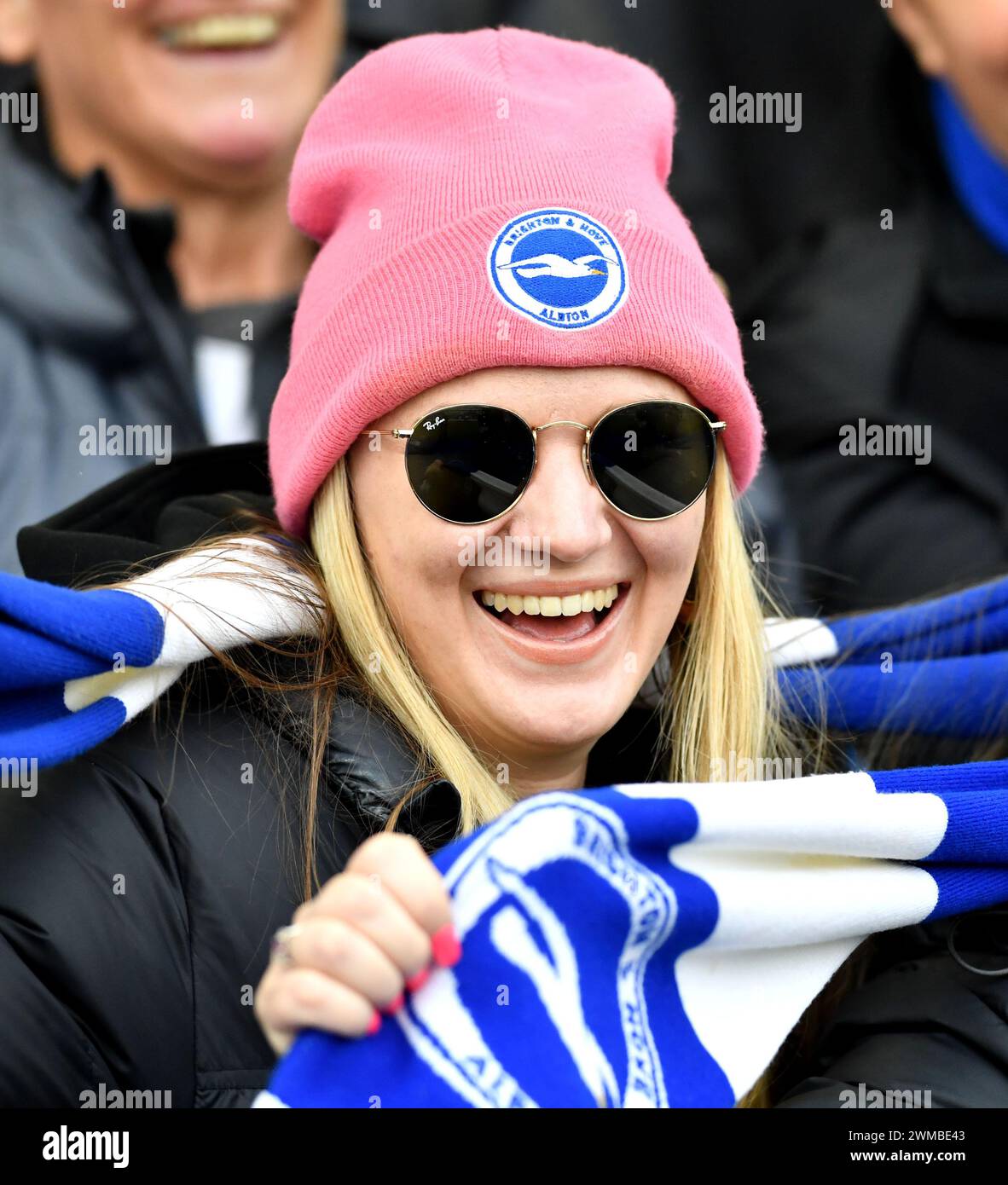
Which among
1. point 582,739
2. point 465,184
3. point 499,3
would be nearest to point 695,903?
point 582,739

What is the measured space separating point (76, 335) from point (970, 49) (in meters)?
1.83

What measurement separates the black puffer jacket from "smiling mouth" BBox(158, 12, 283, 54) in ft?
5.49

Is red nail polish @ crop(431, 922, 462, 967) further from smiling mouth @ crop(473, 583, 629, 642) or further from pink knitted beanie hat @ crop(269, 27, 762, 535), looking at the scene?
pink knitted beanie hat @ crop(269, 27, 762, 535)

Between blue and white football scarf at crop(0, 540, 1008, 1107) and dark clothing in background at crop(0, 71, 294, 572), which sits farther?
dark clothing in background at crop(0, 71, 294, 572)

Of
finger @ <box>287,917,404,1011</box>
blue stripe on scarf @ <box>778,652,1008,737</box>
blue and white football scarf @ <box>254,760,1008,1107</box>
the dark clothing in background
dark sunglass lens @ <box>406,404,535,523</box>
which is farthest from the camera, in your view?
the dark clothing in background

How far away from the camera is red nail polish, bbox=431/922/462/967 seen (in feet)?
3.99

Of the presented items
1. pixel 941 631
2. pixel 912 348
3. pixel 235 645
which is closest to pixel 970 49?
pixel 912 348

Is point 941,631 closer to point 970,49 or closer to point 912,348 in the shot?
point 912,348

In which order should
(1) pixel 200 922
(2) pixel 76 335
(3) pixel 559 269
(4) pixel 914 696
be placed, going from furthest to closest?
1. (2) pixel 76 335
2. (4) pixel 914 696
3. (3) pixel 559 269
4. (1) pixel 200 922

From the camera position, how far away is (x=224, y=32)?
10.2ft

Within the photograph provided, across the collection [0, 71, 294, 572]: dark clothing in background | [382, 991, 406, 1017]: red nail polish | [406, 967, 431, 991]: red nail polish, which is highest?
[0, 71, 294, 572]: dark clothing in background

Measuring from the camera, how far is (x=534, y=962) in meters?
1.32

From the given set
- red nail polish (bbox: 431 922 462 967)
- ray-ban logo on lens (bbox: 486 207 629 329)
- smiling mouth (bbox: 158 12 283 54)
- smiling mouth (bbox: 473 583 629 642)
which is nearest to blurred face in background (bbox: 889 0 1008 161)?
smiling mouth (bbox: 158 12 283 54)

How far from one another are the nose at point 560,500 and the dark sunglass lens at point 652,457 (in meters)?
0.02
